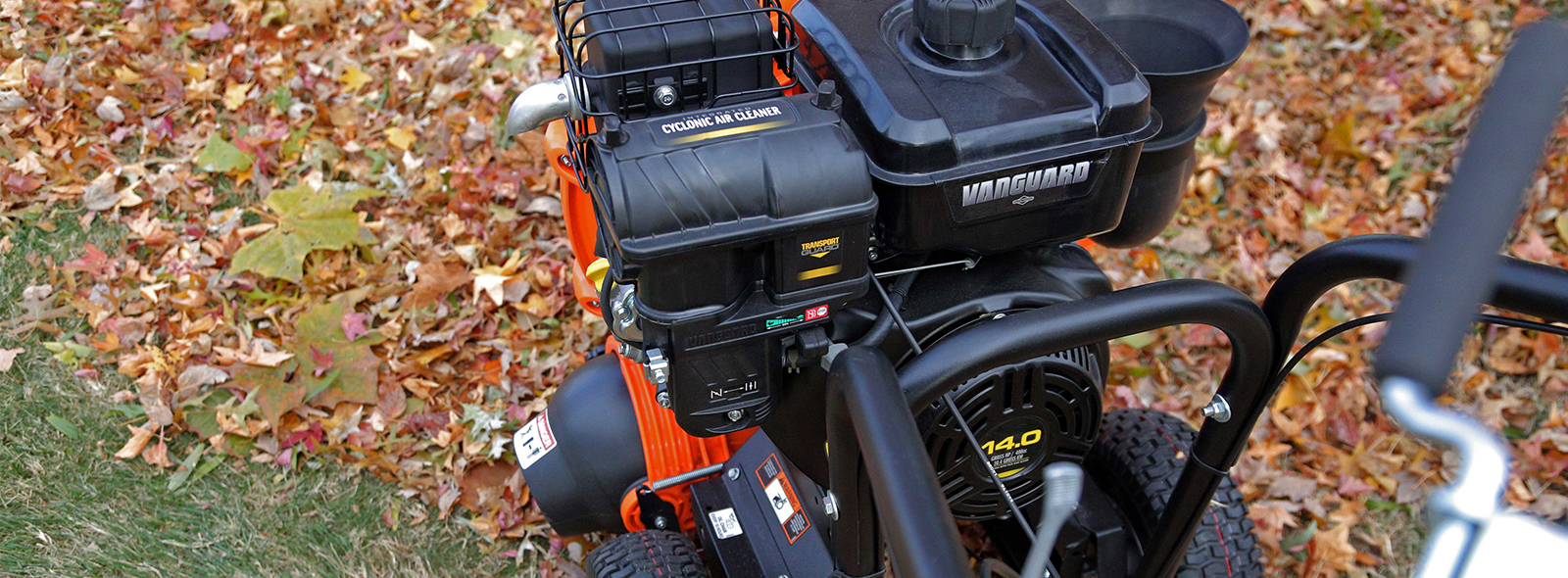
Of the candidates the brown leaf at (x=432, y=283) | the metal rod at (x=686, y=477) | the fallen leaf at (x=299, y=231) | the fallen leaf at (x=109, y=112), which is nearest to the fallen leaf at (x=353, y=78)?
the fallen leaf at (x=299, y=231)

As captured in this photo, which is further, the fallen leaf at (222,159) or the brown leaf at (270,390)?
the fallen leaf at (222,159)

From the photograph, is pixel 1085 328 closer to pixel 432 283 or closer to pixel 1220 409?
pixel 1220 409

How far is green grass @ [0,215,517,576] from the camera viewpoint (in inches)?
106

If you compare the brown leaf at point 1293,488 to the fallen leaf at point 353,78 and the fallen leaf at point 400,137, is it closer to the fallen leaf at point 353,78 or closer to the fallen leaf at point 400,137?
the fallen leaf at point 400,137


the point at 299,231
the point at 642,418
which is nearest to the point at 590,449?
the point at 642,418

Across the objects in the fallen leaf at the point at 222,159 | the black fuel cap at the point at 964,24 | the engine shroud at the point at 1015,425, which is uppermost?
the black fuel cap at the point at 964,24

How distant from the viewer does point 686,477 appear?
2318 mm

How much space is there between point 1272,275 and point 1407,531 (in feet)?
3.13

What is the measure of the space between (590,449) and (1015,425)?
3.43 feet

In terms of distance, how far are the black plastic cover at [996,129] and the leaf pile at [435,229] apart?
1.61m

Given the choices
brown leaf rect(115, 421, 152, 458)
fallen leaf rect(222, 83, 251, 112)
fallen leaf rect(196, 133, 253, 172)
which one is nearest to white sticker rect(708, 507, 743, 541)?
brown leaf rect(115, 421, 152, 458)

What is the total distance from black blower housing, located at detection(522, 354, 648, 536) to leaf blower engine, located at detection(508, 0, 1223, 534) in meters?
0.56

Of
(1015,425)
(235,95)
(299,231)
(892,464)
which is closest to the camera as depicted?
(892,464)

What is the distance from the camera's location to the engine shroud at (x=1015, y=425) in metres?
1.62
